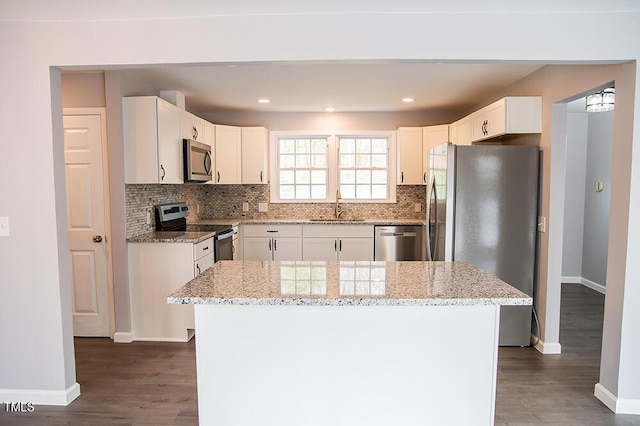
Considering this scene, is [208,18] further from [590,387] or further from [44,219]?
[590,387]

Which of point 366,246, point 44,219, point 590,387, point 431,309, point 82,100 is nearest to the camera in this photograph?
point 431,309

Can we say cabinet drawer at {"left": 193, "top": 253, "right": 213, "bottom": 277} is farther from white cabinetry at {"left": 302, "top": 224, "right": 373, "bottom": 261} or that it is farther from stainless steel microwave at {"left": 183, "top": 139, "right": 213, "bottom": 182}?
white cabinetry at {"left": 302, "top": 224, "right": 373, "bottom": 261}

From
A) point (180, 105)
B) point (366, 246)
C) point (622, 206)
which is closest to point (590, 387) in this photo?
point (622, 206)

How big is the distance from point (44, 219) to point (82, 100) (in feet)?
4.73

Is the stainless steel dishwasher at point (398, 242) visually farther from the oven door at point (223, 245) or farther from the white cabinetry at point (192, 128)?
the white cabinetry at point (192, 128)

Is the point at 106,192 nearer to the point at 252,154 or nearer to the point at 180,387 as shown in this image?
the point at 180,387

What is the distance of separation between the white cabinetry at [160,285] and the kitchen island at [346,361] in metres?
1.67

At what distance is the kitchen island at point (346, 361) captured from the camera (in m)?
1.88

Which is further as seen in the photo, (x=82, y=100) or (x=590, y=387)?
(x=82, y=100)

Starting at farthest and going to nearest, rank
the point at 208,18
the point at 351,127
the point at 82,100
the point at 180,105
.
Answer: the point at 351,127 < the point at 180,105 < the point at 82,100 < the point at 208,18

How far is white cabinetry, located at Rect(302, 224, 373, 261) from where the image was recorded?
16.2 ft

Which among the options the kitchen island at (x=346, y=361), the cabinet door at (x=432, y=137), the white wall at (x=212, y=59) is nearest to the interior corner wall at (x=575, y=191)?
the cabinet door at (x=432, y=137)

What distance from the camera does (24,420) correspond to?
236 cm

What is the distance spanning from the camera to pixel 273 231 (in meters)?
5.00
